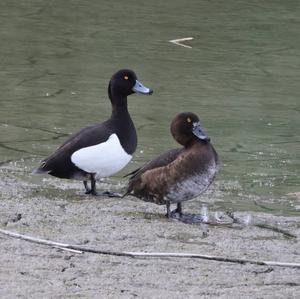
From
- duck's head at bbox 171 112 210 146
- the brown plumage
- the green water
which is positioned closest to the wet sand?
the brown plumage

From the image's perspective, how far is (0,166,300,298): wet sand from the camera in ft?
16.5

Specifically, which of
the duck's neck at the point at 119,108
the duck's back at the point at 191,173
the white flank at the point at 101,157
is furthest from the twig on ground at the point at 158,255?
the duck's neck at the point at 119,108

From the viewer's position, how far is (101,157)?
279 inches

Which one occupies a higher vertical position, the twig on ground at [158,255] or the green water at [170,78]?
the twig on ground at [158,255]

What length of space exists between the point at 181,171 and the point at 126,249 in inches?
31.8

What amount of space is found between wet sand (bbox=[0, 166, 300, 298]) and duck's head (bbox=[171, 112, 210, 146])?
19.6 inches

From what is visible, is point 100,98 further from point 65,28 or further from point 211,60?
point 65,28

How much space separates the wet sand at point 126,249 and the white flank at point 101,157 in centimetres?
20

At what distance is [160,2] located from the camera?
17.6 meters

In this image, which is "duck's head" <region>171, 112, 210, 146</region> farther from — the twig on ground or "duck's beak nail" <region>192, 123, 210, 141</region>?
the twig on ground

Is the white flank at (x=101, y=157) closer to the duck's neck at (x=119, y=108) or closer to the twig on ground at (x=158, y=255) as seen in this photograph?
the duck's neck at (x=119, y=108)

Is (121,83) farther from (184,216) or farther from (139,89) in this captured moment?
(184,216)

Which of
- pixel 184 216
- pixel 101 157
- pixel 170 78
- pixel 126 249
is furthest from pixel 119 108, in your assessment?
pixel 170 78

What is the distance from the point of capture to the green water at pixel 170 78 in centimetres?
844
